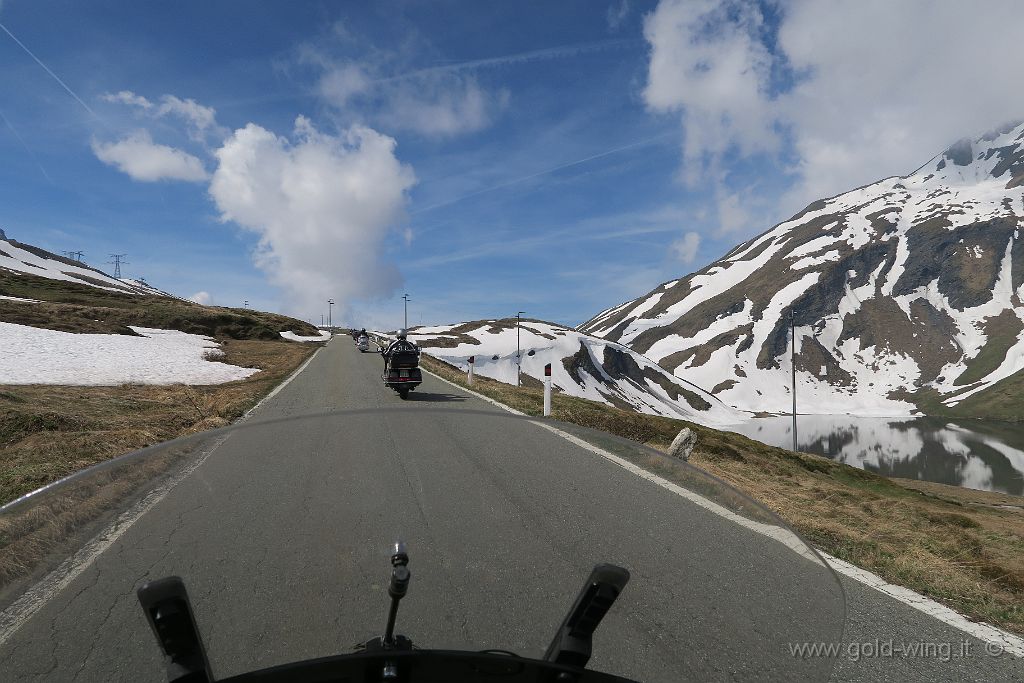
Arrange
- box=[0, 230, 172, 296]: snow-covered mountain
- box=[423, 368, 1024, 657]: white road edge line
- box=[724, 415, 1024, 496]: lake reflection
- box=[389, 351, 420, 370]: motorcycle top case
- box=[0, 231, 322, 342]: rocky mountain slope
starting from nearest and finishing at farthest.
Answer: box=[423, 368, 1024, 657]: white road edge line, box=[389, 351, 420, 370]: motorcycle top case, box=[0, 231, 322, 342]: rocky mountain slope, box=[724, 415, 1024, 496]: lake reflection, box=[0, 230, 172, 296]: snow-covered mountain

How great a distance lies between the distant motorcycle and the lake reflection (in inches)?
3795

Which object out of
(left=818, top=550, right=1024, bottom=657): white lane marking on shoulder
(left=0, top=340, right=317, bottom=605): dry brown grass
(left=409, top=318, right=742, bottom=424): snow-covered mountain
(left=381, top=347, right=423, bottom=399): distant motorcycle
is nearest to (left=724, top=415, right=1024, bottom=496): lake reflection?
(left=409, top=318, right=742, bottom=424): snow-covered mountain

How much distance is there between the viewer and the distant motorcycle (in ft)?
55.0

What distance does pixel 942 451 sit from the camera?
116m

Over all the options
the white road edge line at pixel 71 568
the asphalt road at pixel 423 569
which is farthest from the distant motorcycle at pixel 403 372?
the white road edge line at pixel 71 568

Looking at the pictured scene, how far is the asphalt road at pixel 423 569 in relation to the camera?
56.1 inches

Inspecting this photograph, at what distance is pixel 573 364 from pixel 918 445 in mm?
82696

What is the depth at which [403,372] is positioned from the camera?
666 inches

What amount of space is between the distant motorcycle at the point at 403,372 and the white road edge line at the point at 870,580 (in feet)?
44.6

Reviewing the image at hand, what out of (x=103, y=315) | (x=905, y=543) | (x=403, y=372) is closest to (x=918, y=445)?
(x=403, y=372)

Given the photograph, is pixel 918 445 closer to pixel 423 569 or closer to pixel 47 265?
pixel 423 569

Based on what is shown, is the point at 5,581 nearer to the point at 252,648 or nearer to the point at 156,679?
the point at 156,679

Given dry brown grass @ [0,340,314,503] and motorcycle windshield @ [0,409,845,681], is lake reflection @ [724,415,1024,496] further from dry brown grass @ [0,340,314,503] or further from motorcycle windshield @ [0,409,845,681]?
motorcycle windshield @ [0,409,845,681]

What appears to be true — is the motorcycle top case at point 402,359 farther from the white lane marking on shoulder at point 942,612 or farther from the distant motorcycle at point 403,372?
the white lane marking on shoulder at point 942,612
